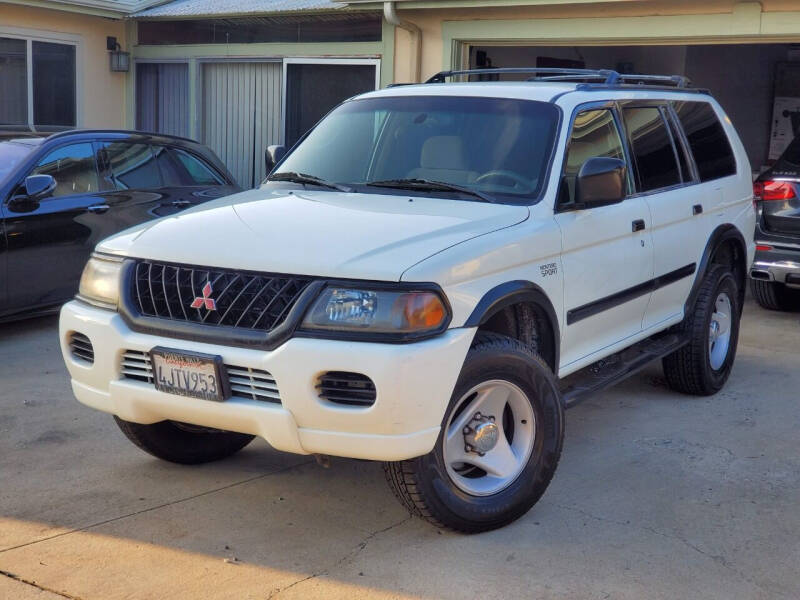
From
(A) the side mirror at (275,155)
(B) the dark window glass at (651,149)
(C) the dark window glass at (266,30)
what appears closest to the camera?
(B) the dark window glass at (651,149)

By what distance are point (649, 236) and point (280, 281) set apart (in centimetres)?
244

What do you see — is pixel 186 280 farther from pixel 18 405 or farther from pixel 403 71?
pixel 403 71

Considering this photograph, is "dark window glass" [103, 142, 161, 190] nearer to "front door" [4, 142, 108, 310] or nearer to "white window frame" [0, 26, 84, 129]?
"front door" [4, 142, 108, 310]

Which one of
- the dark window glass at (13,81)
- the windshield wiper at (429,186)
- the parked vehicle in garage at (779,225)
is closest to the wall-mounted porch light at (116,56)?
the dark window glass at (13,81)

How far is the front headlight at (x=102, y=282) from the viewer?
4.37 m

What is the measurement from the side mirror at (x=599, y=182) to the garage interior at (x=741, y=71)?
1025cm

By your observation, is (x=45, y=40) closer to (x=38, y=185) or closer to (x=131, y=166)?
(x=131, y=166)

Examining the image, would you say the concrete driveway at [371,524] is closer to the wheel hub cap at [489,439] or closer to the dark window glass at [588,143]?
the wheel hub cap at [489,439]

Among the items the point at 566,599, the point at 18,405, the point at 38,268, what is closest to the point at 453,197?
the point at 566,599

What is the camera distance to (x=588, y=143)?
5.29 m

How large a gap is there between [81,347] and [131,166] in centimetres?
436

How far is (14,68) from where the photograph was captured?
523 inches

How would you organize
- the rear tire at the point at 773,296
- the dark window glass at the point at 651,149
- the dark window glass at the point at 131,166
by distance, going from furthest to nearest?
1. the rear tire at the point at 773,296
2. the dark window glass at the point at 131,166
3. the dark window glass at the point at 651,149

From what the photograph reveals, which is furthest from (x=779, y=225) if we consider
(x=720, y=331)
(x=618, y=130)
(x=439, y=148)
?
(x=439, y=148)
